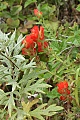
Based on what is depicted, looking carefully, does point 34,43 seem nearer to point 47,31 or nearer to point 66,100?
point 66,100

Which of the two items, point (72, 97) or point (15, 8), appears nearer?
point (72, 97)

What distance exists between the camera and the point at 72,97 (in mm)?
1997

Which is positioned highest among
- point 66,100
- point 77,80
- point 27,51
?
point 27,51

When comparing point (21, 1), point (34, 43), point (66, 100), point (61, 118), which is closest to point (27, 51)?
point (34, 43)

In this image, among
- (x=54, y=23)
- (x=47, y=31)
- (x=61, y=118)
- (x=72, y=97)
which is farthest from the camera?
(x=54, y=23)

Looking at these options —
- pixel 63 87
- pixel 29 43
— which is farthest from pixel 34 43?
pixel 63 87

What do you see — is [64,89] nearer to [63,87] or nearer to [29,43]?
[63,87]

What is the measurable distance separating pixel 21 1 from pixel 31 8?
0.19m

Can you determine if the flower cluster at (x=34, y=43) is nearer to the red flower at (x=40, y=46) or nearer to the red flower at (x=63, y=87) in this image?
the red flower at (x=40, y=46)

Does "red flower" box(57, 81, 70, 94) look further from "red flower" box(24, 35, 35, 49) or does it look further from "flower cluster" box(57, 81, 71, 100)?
"red flower" box(24, 35, 35, 49)

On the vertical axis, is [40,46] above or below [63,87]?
above

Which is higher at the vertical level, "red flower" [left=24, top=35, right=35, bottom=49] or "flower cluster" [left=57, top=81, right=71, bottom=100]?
"red flower" [left=24, top=35, right=35, bottom=49]

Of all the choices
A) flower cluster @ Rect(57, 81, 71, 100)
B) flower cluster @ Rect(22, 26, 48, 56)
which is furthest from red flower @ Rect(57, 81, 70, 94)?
flower cluster @ Rect(22, 26, 48, 56)

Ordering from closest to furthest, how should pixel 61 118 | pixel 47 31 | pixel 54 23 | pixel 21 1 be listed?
1. pixel 61 118
2. pixel 47 31
3. pixel 54 23
4. pixel 21 1
